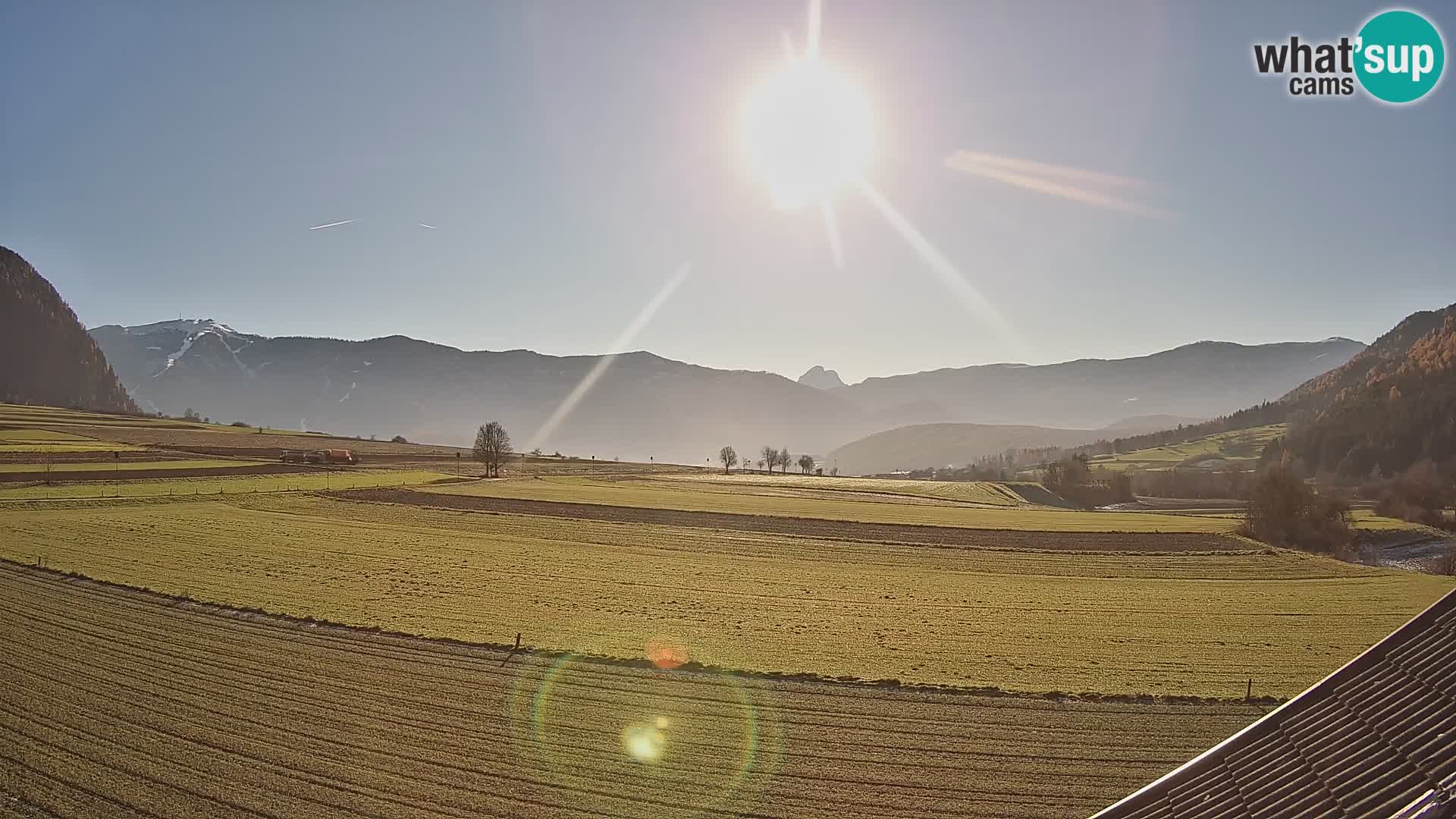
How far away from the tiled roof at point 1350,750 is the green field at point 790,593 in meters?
18.1

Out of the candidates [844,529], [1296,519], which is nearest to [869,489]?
[844,529]

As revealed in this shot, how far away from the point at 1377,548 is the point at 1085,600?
55.8 metres

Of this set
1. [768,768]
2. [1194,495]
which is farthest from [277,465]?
[1194,495]

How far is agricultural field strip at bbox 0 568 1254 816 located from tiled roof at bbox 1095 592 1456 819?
10.2m

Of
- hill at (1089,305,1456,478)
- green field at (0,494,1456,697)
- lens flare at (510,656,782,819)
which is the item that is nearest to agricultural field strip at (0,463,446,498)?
green field at (0,494,1456,697)

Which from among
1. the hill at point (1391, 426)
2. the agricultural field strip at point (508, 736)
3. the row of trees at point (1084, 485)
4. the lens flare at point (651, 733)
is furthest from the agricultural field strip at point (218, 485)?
the hill at point (1391, 426)

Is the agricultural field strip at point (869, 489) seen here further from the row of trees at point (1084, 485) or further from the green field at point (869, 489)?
the row of trees at point (1084, 485)

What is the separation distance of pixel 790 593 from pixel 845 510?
5037 cm

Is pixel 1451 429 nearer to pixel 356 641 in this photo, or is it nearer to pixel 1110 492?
pixel 1110 492

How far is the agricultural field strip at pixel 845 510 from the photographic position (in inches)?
3014

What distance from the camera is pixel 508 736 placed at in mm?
18266

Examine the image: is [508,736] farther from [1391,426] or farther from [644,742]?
[1391,426]

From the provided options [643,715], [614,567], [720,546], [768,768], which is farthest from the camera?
[720,546]

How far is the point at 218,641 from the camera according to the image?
2552cm
